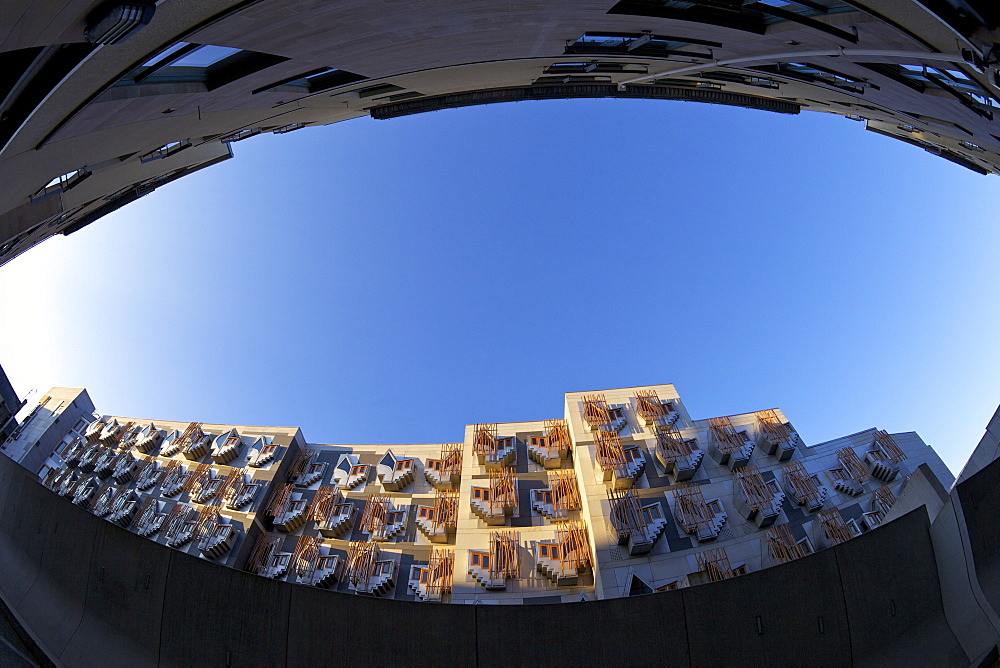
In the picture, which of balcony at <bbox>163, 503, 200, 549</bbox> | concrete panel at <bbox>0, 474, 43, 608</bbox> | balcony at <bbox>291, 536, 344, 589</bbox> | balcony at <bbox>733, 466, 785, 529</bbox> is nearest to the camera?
concrete panel at <bbox>0, 474, 43, 608</bbox>

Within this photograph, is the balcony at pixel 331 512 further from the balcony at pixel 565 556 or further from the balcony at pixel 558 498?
the balcony at pixel 565 556

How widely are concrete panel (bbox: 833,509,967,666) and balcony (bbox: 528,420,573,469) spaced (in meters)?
21.5

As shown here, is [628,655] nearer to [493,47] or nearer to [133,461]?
[493,47]

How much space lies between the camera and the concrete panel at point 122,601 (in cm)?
1228

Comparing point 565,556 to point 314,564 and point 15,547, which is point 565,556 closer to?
point 314,564

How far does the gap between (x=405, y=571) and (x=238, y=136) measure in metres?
25.6

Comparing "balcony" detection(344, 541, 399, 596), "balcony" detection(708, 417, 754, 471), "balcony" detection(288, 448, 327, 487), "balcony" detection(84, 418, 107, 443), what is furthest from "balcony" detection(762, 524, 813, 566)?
"balcony" detection(84, 418, 107, 443)

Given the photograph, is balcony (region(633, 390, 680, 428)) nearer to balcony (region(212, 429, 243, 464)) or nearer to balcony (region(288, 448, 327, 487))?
balcony (region(288, 448, 327, 487))

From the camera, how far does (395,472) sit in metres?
35.4

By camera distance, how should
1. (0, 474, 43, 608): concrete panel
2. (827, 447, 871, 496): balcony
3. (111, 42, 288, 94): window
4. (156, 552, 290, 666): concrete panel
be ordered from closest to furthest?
(111, 42, 288, 94): window, (156, 552, 290, 666): concrete panel, (0, 474, 43, 608): concrete panel, (827, 447, 871, 496): balcony

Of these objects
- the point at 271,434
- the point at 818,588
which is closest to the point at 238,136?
the point at 271,434

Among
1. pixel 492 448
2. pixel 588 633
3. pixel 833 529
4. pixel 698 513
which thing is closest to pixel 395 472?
pixel 492 448

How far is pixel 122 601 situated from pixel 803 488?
3336 cm

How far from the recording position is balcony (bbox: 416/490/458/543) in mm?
31094
